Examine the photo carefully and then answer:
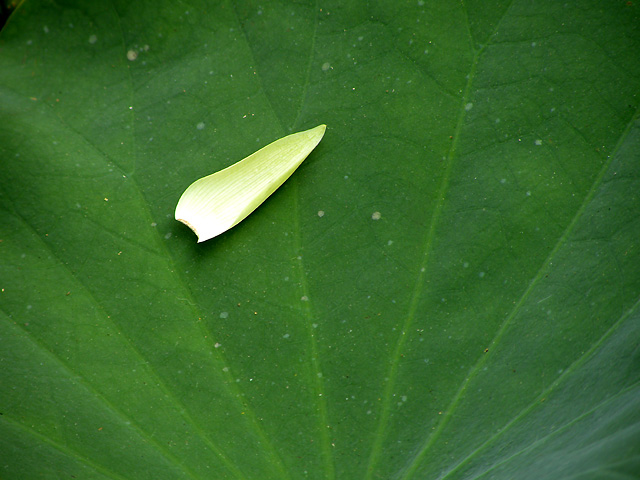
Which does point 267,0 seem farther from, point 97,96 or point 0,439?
point 0,439

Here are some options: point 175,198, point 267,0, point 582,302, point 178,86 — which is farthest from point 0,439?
point 582,302

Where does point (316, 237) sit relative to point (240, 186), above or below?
below

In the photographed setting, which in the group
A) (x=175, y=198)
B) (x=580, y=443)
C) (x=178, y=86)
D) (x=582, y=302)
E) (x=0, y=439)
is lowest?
(x=580, y=443)

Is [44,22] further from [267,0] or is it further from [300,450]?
[300,450]

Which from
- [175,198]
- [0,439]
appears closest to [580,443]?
[175,198]

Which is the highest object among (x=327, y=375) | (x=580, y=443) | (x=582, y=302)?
(x=327, y=375)

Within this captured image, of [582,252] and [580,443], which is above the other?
[582,252]
